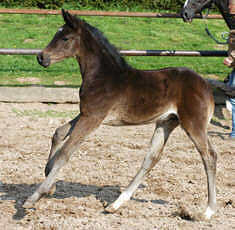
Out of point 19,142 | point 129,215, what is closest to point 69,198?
point 129,215

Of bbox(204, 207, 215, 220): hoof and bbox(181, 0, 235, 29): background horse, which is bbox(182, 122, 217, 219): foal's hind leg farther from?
bbox(181, 0, 235, 29): background horse

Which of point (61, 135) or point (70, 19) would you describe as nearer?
point (70, 19)

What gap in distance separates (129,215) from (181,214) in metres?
0.47

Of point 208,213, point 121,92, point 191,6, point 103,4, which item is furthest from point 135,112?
point 103,4

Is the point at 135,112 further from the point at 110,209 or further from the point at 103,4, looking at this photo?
Result: the point at 103,4

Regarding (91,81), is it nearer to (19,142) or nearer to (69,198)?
(69,198)

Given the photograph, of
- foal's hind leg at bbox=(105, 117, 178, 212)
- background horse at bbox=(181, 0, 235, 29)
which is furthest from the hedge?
foal's hind leg at bbox=(105, 117, 178, 212)

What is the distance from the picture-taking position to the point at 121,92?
3.99 metres

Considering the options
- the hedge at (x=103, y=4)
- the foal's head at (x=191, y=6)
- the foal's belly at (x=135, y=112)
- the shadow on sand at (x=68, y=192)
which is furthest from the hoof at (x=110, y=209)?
the hedge at (x=103, y=4)

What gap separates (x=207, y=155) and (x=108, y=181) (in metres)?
1.34

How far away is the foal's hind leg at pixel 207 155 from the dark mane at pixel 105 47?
2.77ft

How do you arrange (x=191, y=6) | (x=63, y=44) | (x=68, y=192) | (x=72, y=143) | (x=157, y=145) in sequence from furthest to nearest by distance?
(x=191, y=6)
(x=68, y=192)
(x=157, y=145)
(x=63, y=44)
(x=72, y=143)

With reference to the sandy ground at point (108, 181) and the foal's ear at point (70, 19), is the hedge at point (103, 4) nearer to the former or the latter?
the sandy ground at point (108, 181)

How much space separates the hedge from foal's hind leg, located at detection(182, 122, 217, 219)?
1001cm
